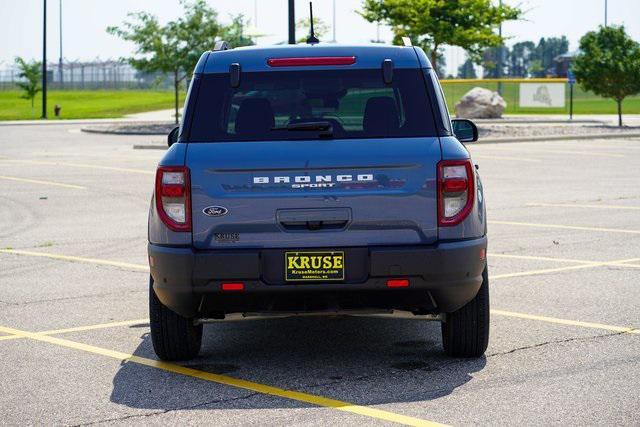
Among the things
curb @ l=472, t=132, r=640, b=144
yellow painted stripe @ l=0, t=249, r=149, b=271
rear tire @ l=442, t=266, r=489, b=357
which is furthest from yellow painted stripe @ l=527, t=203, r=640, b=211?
curb @ l=472, t=132, r=640, b=144

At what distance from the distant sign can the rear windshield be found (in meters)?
53.2

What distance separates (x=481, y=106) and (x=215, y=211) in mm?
45574

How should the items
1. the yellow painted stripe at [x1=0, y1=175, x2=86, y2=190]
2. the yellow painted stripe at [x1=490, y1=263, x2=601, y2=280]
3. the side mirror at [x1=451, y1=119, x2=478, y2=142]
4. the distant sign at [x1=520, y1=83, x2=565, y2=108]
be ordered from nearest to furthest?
1. the side mirror at [x1=451, y1=119, x2=478, y2=142]
2. the yellow painted stripe at [x1=490, y1=263, x2=601, y2=280]
3. the yellow painted stripe at [x1=0, y1=175, x2=86, y2=190]
4. the distant sign at [x1=520, y1=83, x2=565, y2=108]

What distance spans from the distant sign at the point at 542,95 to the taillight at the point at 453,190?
53.7 metres

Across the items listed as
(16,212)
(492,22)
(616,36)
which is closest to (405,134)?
(16,212)

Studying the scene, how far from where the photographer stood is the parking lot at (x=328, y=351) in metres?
5.97

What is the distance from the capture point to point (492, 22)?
133ft

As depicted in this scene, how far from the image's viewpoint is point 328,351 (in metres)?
7.45

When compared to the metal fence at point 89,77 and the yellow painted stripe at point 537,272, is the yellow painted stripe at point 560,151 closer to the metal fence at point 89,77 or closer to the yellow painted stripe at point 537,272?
the yellow painted stripe at point 537,272

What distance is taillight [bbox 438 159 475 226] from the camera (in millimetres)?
6461

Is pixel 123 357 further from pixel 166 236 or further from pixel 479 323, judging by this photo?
pixel 479 323

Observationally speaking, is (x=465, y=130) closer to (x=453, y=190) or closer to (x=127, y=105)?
(x=453, y=190)

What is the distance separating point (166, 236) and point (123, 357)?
1.15m

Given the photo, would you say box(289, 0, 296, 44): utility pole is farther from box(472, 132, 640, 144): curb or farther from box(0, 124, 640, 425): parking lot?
box(0, 124, 640, 425): parking lot
